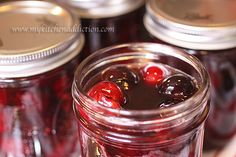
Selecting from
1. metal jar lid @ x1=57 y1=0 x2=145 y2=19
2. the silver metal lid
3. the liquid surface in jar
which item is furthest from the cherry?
metal jar lid @ x1=57 y1=0 x2=145 y2=19

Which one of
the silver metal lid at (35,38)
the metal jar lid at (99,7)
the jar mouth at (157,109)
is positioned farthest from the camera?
the metal jar lid at (99,7)

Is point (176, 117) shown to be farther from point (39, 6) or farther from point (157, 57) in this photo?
point (39, 6)

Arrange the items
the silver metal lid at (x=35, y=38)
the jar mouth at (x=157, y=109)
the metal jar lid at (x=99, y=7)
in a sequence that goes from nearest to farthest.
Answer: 1. the jar mouth at (x=157, y=109)
2. the silver metal lid at (x=35, y=38)
3. the metal jar lid at (x=99, y=7)

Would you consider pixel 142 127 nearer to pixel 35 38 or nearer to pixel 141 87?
pixel 141 87

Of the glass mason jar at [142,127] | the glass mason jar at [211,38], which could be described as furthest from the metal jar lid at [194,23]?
the glass mason jar at [142,127]

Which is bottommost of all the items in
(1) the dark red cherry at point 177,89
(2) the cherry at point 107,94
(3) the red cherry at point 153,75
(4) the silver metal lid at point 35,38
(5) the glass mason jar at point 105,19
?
(5) the glass mason jar at point 105,19

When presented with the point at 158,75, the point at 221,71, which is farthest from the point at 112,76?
the point at 221,71

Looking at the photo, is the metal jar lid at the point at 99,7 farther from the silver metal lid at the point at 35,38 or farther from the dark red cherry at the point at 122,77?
the dark red cherry at the point at 122,77
